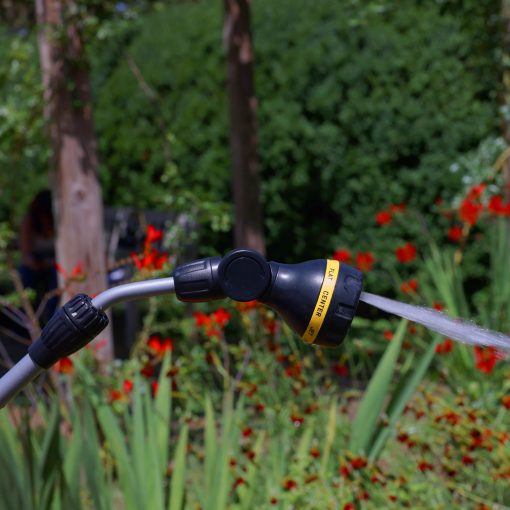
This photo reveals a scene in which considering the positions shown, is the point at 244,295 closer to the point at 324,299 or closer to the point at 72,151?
the point at 324,299

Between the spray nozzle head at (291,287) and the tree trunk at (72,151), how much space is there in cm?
280

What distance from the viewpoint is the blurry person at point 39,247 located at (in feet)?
20.2

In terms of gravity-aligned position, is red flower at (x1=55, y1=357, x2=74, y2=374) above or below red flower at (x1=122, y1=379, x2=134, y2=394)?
above

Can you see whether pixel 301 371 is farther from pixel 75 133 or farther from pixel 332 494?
pixel 75 133

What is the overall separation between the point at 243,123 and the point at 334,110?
87.3 inches

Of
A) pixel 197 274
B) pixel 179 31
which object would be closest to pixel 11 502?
pixel 197 274

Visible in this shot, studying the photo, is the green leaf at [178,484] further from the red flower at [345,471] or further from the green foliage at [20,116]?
the green foliage at [20,116]

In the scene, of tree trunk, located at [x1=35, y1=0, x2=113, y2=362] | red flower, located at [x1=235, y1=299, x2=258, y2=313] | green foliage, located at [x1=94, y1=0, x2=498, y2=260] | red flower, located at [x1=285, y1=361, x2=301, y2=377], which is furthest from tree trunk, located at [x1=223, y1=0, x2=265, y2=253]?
red flower, located at [x1=285, y1=361, x2=301, y2=377]

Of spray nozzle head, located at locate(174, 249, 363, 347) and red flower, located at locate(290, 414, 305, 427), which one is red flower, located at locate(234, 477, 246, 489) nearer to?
red flower, located at locate(290, 414, 305, 427)

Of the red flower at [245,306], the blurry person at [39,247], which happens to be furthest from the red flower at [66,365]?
the blurry person at [39,247]

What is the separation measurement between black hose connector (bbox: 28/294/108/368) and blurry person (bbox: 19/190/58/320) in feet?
15.6

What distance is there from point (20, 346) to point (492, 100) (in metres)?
4.14

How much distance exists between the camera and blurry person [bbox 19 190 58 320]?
6168 mm

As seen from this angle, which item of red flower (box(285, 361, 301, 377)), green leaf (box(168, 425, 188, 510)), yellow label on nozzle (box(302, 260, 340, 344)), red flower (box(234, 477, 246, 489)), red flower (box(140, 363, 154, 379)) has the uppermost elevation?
yellow label on nozzle (box(302, 260, 340, 344))
